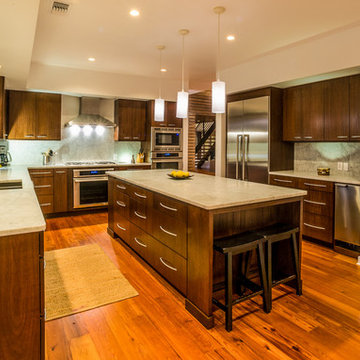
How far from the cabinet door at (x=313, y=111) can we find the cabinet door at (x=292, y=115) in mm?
75

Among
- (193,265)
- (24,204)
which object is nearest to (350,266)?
(193,265)

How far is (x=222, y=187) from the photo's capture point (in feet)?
9.58

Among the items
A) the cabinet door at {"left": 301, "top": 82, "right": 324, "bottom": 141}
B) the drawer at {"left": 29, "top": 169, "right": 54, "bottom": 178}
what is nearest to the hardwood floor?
the cabinet door at {"left": 301, "top": 82, "right": 324, "bottom": 141}

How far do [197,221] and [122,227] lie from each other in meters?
1.88

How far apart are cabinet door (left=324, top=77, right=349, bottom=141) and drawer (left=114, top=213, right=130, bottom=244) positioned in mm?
2996

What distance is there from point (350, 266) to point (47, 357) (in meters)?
3.10

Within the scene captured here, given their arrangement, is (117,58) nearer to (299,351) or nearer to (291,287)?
(291,287)

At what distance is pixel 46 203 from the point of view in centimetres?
528

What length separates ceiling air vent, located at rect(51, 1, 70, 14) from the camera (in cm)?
295

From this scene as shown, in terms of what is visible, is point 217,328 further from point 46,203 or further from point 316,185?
point 46,203

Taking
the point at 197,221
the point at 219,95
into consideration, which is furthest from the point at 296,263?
the point at 219,95

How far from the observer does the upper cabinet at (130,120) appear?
19.9ft

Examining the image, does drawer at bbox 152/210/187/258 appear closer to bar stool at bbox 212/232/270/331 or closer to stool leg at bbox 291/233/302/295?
bar stool at bbox 212/232/270/331

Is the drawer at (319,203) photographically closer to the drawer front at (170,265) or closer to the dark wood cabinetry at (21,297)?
the drawer front at (170,265)
